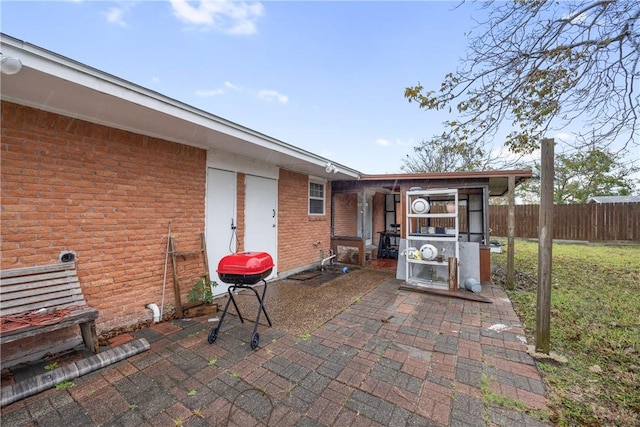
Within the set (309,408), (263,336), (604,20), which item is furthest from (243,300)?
(604,20)

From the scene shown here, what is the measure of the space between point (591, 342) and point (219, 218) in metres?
5.41

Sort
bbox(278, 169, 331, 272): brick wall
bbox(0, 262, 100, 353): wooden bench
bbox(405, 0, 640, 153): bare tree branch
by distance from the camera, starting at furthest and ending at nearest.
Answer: bbox(278, 169, 331, 272): brick wall < bbox(405, 0, 640, 153): bare tree branch < bbox(0, 262, 100, 353): wooden bench

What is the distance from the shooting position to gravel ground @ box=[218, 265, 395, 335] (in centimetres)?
359

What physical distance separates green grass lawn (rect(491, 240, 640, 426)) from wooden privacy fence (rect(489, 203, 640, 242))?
603 centimetres

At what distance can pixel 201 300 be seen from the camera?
12.8 feet

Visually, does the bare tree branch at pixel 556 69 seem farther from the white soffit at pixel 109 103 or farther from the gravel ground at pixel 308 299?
the gravel ground at pixel 308 299

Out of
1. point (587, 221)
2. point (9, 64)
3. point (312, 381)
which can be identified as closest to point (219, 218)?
point (9, 64)

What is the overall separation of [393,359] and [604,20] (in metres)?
5.05

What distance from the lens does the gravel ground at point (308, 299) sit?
3594 millimetres

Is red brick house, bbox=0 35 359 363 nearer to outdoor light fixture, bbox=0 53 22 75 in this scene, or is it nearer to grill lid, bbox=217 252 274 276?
outdoor light fixture, bbox=0 53 22 75

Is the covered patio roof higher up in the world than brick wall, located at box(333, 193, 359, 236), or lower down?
higher up

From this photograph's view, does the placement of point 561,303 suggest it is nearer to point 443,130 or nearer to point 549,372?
point 549,372

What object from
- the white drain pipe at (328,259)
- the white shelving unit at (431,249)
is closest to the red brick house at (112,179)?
the white drain pipe at (328,259)

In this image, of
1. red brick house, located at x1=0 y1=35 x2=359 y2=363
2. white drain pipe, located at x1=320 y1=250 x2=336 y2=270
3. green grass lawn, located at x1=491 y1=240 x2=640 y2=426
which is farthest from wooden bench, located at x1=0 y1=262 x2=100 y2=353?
white drain pipe, located at x1=320 y1=250 x2=336 y2=270
